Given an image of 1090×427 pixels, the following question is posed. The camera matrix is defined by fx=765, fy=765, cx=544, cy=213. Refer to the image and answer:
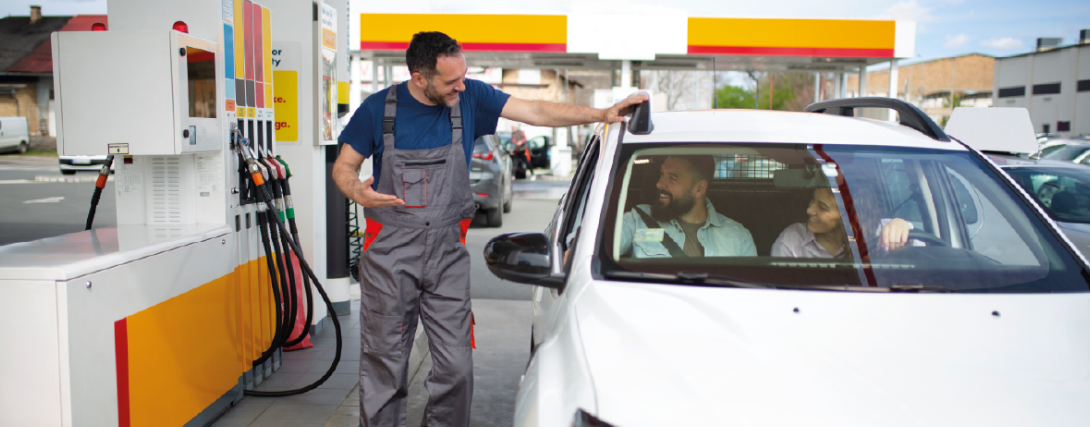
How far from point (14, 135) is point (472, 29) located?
Result: 36.9 feet

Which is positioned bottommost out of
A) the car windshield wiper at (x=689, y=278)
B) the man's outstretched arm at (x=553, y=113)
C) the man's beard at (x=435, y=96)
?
the car windshield wiper at (x=689, y=278)

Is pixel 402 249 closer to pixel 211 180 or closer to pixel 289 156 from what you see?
pixel 211 180

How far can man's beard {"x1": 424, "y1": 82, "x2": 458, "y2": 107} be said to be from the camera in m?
2.98

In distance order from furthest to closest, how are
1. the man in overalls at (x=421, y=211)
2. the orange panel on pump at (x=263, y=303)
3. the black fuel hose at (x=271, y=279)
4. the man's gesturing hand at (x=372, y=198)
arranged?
the orange panel on pump at (x=263, y=303) → the black fuel hose at (x=271, y=279) → the man in overalls at (x=421, y=211) → the man's gesturing hand at (x=372, y=198)

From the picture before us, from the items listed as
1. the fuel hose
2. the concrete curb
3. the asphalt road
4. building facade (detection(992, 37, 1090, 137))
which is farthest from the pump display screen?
building facade (detection(992, 37, 1090, 137))

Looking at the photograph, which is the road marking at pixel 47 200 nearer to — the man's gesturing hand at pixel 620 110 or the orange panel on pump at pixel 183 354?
the orange panel on pump at pixel 183 354

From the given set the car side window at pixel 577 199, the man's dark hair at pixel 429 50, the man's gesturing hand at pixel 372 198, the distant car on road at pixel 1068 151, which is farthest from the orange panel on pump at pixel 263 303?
the distant car on road at pixel 1068 151

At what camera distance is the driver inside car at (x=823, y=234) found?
2.52 meters

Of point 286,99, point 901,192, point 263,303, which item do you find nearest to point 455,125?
point 901,192

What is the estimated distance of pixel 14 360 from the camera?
2.58 meters

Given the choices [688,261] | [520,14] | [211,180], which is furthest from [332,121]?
[520,14]

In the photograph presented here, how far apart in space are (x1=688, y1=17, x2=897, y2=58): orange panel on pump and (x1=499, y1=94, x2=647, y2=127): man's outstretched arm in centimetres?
1431

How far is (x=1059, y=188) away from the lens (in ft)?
20.6

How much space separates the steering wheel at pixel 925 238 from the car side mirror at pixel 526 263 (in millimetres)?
1223
